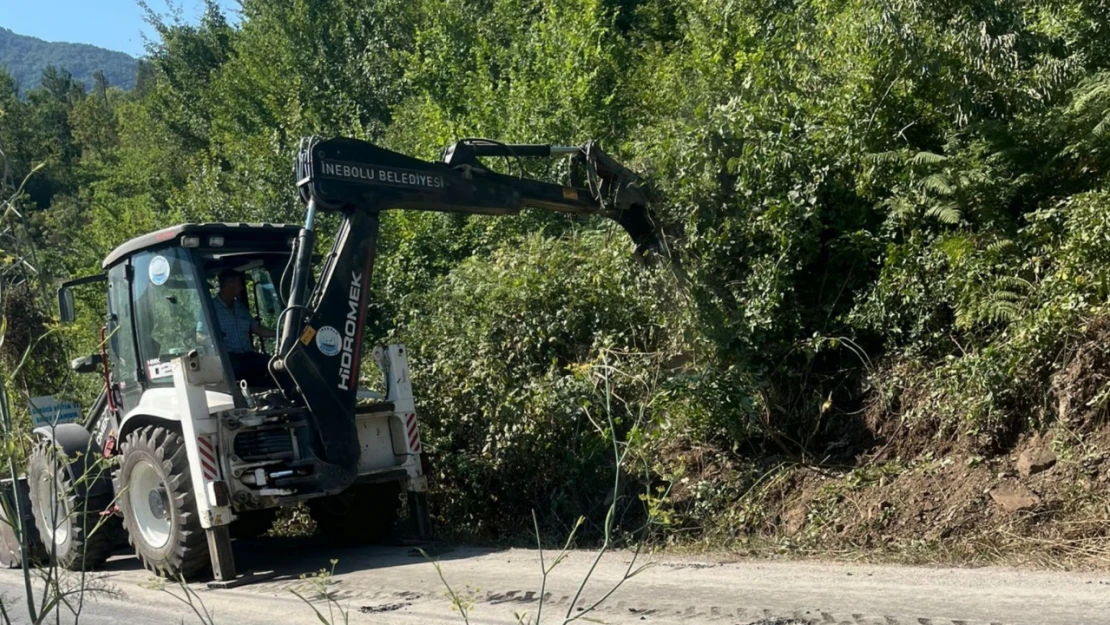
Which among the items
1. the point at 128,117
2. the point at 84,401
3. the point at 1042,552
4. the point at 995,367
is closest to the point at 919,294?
the point at 995,367

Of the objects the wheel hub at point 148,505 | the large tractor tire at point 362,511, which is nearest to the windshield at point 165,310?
the wheel hub at point 148,505

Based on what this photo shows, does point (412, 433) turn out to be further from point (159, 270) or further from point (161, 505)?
point (159, 270)

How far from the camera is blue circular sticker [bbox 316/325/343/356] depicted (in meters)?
9.11

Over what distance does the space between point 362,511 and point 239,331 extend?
6.81 feet

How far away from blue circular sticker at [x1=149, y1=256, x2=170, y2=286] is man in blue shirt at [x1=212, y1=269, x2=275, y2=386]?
0.48m

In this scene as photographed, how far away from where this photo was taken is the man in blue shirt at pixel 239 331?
9.83 metres

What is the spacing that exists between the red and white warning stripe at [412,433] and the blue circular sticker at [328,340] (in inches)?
44.0

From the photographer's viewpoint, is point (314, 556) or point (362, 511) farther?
point (362, 511)

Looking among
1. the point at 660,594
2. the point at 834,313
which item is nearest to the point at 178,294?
the point at 660,594

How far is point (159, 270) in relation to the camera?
32.2 feet

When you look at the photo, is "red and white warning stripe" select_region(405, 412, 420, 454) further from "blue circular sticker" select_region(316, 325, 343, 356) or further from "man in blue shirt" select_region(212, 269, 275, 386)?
"man in blue shirt" select_region(212, 269, 275, 386)

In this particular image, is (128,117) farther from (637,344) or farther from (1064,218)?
(1064,218)

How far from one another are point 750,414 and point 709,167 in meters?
2.42

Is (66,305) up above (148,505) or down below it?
above
